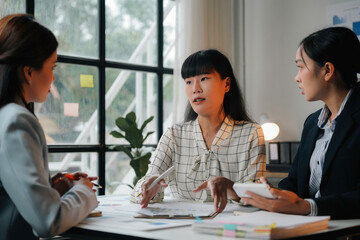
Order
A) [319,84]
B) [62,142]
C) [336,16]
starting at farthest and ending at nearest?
[336,16] < [62,142] < [319,84]

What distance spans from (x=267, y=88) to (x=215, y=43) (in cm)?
68

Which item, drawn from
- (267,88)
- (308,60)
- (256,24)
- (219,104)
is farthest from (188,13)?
(308,60)

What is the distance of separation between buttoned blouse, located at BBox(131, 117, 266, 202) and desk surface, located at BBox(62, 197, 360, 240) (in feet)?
2.35

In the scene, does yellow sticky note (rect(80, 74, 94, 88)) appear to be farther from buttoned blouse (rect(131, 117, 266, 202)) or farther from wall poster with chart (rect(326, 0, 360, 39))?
wall poster with chart (rect(326, 0, 360, 39))

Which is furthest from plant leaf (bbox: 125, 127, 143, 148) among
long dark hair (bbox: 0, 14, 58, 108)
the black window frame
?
long dark hair (bbox: 0, 14, 58, 108)

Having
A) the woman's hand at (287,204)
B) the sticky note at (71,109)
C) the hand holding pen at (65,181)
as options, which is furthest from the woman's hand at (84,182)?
the sticky note at (71,109)

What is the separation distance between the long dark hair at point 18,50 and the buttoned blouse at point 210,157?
928mm

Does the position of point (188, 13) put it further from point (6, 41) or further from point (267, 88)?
point (6, 41)

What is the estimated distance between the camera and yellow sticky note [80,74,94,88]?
397 cm

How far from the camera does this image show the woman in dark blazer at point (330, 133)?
1543 mm

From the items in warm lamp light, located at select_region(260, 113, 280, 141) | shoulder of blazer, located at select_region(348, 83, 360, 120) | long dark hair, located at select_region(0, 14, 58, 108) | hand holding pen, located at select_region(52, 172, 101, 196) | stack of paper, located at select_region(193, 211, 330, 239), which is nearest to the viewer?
stack of paper, located at select_region(193, 211, 330, 239)

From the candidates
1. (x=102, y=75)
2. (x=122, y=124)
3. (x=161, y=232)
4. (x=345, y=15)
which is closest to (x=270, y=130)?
(x=345, y=15)

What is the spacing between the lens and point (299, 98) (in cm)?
442

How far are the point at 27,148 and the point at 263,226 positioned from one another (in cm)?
65
